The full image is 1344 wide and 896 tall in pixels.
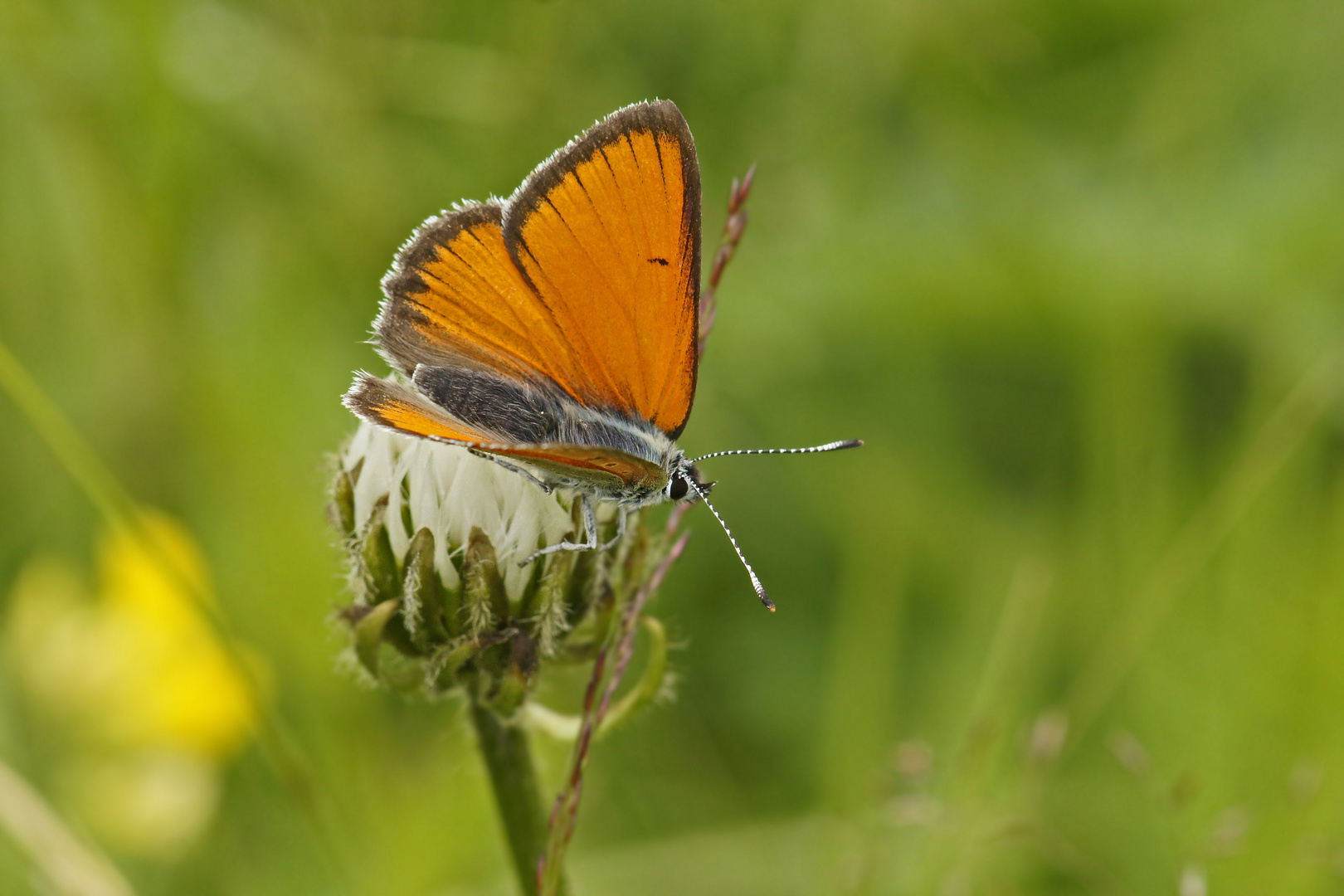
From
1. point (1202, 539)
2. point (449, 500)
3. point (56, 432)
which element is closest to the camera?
point (449, 500)

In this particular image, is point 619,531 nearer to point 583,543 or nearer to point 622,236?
point 583,543

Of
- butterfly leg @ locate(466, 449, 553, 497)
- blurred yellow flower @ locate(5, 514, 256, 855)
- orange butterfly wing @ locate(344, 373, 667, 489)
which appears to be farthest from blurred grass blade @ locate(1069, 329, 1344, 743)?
blurred yellow flower @ locate(5, 514, 256, 855)

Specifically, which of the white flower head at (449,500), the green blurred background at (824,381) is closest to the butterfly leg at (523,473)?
the white flower head at (449,500)

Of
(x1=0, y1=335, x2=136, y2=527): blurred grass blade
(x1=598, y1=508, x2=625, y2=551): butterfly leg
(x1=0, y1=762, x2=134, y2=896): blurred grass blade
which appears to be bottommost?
(x1=0, y1=762, x2=134, y2=896): blurred grass blade

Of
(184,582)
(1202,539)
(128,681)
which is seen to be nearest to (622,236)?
(184,582)

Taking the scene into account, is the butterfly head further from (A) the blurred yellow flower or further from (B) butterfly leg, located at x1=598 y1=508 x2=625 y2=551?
(A) the blurred yellow flower

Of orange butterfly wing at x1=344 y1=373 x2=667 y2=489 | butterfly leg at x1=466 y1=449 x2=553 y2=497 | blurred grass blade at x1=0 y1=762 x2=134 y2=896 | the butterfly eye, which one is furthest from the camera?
the butterfly eye
